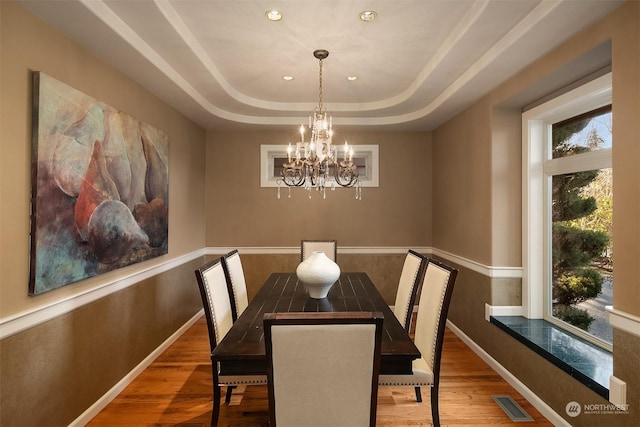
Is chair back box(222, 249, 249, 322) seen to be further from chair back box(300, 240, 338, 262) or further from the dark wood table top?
chair back box(300, 240, 338, 262)

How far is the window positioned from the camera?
2.25 m

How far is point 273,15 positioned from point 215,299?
1.81 metres

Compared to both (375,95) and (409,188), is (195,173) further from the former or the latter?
(409,188)

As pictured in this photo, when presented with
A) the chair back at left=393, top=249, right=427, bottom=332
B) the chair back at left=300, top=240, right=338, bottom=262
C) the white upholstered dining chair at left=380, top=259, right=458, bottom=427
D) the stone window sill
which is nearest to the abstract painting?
the chair back at left=300, top=240, right=338, bottom=262

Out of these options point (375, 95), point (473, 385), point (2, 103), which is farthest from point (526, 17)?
point (2, 103)

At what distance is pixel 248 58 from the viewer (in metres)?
2.71

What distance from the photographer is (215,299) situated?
214 centimetres

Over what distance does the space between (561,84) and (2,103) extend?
3329 millimetres

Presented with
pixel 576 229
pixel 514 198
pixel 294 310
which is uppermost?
pixel 514 198

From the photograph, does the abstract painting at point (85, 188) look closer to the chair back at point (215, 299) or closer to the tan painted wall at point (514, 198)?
the chair back at point (215, 299)

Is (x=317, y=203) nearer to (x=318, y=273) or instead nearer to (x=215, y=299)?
(x=318, y=273)

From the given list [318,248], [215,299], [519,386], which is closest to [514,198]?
[519,386]

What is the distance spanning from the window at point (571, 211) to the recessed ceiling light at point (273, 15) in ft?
6.59

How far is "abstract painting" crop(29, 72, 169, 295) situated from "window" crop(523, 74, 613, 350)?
3164 mm
